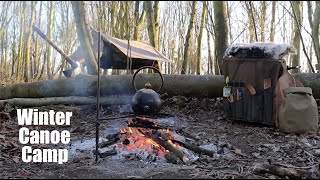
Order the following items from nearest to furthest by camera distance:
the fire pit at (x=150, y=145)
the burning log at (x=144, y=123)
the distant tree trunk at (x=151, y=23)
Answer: the fire pit at (x=150, y=145) < the burning log at (x=144, y=123) < the distant tree trunk at (x=151, y=23)

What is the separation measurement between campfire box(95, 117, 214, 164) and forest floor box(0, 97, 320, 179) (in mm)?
144

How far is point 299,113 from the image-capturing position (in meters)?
5.27

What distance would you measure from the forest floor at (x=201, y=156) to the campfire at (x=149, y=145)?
0.47 ft

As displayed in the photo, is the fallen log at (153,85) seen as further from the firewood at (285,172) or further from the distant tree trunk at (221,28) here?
the firewood at (285,172)

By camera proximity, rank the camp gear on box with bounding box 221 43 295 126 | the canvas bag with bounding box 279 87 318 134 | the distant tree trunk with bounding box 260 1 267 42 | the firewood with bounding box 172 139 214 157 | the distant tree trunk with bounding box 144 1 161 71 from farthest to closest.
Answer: the distant tree trunk with bounding box 260 1 267 42 → the distant tree trunk with bounding box 144 1 161 71 → the camp gear on box with bounding box 221 43 295 126 → the canvas bag with bounding box 279 87 318 134 → the firewood with bounding box 172 139 214 157

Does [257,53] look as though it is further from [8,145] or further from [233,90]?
[8,145]

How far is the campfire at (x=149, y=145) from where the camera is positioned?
389cm

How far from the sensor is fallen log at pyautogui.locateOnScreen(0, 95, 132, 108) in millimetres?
7059

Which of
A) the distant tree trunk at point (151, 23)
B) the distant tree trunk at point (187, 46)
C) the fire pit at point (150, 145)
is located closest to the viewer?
the fire pit at point (150, 145)

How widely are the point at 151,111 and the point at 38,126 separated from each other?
7.51 feet

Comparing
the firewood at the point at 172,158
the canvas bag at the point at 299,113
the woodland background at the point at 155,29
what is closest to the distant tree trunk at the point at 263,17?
the woodland background at the point at 155,29

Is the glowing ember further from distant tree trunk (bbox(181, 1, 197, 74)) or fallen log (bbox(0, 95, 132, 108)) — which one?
distant tree trunk (bbox(181, 1, 197, 74))

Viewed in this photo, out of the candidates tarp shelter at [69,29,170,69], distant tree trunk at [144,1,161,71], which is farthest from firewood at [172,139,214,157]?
distant tree trunk at [144,1,161,71]

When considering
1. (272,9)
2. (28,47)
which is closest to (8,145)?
(272,9)
